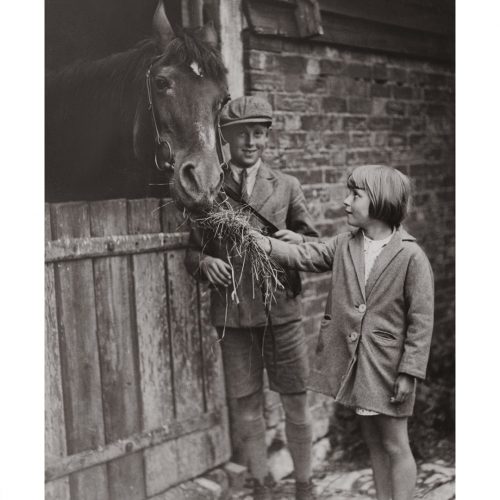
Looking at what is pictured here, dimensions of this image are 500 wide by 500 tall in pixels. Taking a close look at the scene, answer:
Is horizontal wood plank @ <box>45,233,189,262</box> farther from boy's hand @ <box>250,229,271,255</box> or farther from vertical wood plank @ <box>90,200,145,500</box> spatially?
boy's hand @ <box>250,229,271,255</box>

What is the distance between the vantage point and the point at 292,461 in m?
3.32

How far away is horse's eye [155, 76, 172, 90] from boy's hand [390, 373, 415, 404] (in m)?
1.55

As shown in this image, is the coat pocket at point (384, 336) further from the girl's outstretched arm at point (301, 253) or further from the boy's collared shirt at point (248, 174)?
the boy's collared shirt at point (248, 174)

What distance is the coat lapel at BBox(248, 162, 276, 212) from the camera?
2.87 m

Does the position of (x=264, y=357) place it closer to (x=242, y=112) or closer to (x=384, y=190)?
(x=384, y=190)

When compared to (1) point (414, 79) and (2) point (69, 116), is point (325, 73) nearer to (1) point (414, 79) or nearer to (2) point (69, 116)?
(1) point (414, 79)

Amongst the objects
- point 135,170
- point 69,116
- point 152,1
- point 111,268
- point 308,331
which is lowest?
point 308,331

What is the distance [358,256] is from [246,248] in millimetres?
478

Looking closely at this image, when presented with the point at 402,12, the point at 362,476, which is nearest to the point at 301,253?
the point at 362,476

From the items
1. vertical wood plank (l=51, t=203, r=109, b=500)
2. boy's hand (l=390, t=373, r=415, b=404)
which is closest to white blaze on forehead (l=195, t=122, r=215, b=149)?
vertical wood plank (l=51, t=203, r=109, b=500)

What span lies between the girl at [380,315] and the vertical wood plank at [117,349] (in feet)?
2.40

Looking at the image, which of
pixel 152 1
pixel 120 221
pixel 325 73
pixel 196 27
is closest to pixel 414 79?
pixel 325 73

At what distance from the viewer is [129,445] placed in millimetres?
2982

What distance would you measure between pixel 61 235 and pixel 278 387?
4.12 ft
